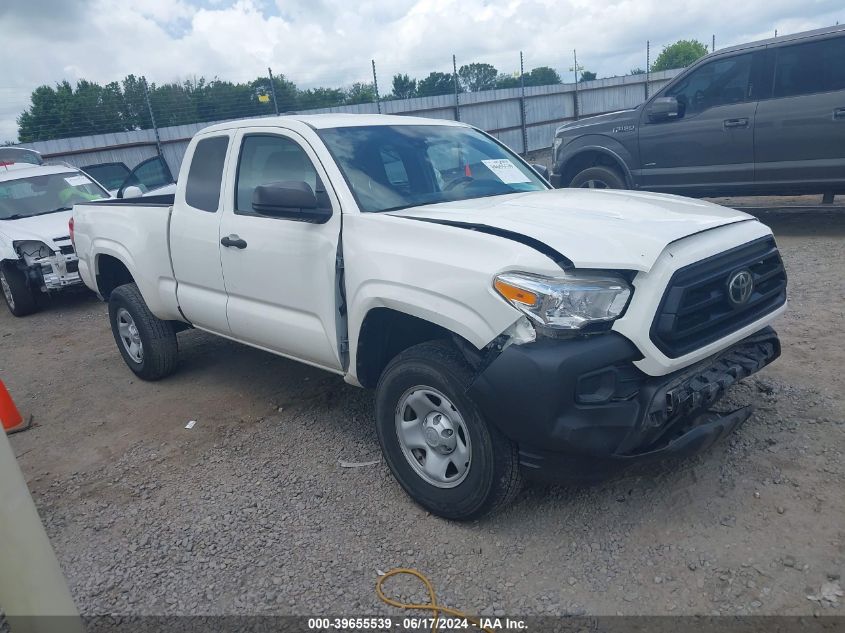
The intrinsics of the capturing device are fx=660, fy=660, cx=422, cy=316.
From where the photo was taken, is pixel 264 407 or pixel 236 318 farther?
pixel 264 407

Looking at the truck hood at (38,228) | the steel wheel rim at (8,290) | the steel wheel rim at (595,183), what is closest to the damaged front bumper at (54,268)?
the truck hood at (38,228)

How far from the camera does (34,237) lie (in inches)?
314

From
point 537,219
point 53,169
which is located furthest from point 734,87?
point 53,169

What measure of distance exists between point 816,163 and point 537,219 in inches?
224

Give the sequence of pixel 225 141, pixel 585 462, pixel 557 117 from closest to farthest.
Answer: pixel 585 462, pixel 225 141, pixel 557 117

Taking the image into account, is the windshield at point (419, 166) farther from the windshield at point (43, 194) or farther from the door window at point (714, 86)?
the windshield at point (43, 194)

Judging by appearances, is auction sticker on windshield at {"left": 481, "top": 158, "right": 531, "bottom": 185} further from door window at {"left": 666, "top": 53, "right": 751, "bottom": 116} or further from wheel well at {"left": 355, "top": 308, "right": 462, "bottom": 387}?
door window at {"left": 666, "top": 53, "right": 751, "bottom": 116}

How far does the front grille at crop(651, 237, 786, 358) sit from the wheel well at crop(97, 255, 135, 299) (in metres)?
4.50

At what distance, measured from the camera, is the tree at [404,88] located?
18.2m

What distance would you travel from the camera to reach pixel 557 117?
69.3 ft

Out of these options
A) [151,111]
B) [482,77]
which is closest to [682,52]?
[482,77]

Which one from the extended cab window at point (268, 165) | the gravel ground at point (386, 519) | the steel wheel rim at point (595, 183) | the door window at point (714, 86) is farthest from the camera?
the steel wheel rim at point (595, 183)

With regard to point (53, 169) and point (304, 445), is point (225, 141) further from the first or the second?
point (53, 169)

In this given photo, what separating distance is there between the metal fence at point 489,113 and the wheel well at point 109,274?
32.0ft
